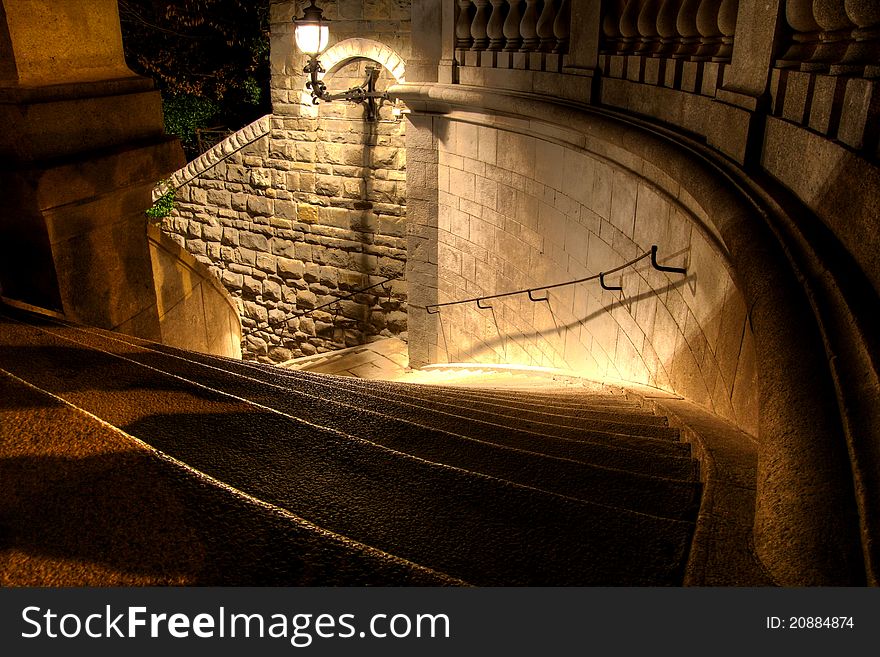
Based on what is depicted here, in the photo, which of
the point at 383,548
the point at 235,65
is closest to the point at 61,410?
the point at 383,548

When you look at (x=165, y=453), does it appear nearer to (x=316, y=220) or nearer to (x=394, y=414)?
(x=394, y=414)

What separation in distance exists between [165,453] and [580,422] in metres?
1.67

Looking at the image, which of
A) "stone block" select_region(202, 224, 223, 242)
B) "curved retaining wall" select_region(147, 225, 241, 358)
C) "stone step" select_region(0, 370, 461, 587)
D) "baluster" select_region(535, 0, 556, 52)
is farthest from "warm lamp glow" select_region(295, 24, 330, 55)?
"stone step" select_region(0, 370, 461, 587)

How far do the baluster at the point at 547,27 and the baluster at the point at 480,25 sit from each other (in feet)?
2.85

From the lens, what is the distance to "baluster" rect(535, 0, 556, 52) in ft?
15.7

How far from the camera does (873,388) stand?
140 centimetres

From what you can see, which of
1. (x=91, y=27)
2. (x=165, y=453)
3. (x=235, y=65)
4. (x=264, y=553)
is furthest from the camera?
(x=235, y=65)

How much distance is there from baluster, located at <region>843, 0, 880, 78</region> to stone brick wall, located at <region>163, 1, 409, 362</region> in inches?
222

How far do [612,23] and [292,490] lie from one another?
364cm

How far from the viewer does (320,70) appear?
7.52m

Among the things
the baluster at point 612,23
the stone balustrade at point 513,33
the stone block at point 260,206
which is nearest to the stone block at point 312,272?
the stone block at point 260,206

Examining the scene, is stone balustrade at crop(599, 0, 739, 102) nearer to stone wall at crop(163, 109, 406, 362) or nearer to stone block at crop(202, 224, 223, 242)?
stone wall at crop(163, 109, 406, 362)

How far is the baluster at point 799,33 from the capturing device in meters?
2.33

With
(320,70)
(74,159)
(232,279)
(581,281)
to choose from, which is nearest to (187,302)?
(74,159)
